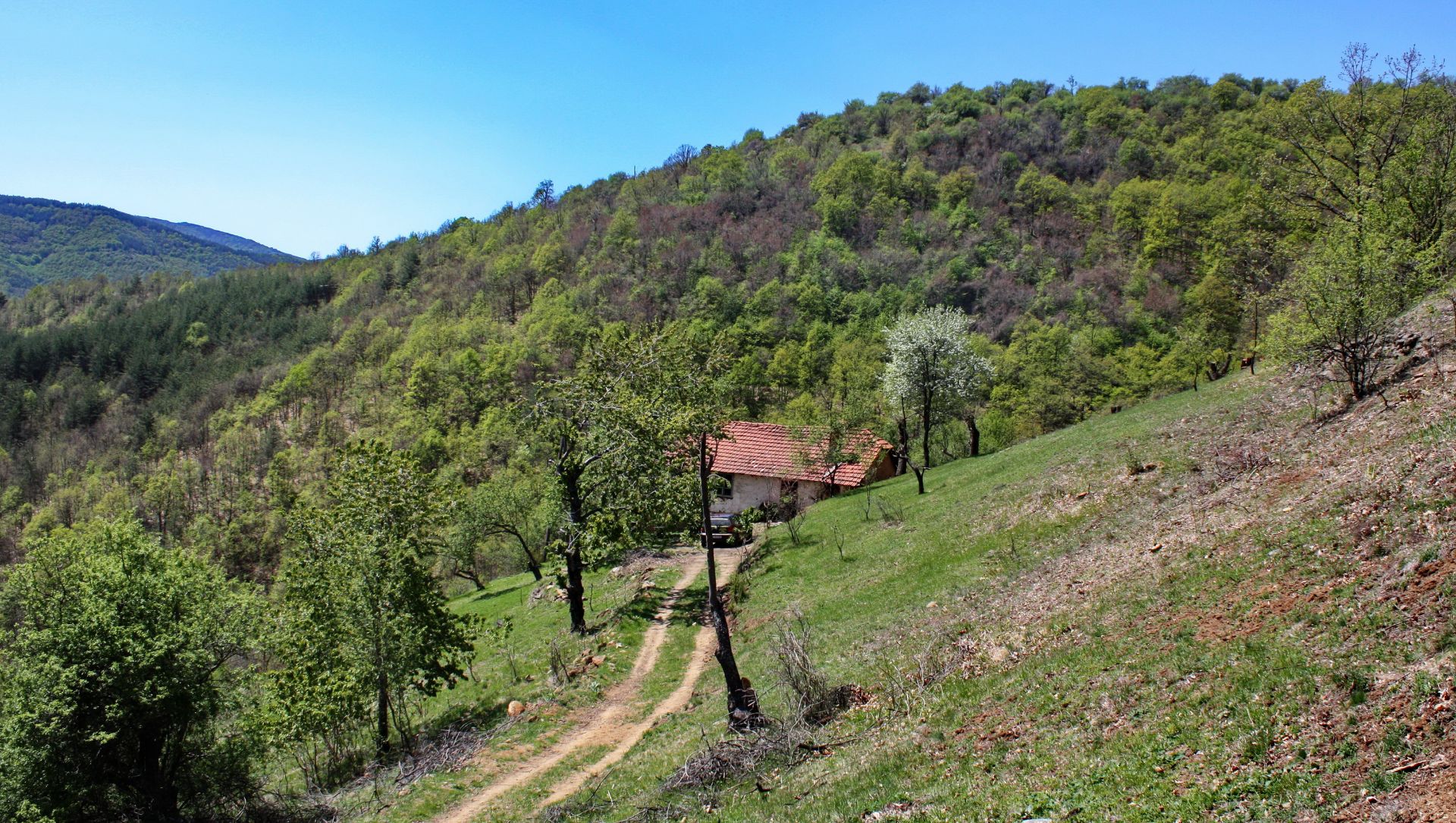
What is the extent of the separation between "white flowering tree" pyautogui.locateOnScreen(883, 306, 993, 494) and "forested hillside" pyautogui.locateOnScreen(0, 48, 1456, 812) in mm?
1113

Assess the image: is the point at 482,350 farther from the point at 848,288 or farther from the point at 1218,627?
the point at 1218,627

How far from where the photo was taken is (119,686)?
19984mm

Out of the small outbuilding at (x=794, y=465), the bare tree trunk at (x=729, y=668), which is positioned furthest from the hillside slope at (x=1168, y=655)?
the small outbuilding at (x=794, y=465)

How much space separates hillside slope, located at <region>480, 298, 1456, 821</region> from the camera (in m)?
8.05

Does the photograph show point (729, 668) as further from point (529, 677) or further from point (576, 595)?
point (576, 595)

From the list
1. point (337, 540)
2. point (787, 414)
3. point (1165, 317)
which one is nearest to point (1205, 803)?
point (337, 540)

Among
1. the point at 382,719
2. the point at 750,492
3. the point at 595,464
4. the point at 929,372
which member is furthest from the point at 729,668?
the point at 929,372

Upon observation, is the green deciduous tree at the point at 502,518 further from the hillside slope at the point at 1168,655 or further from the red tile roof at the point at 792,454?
the hillside slope at the point at 1168,655

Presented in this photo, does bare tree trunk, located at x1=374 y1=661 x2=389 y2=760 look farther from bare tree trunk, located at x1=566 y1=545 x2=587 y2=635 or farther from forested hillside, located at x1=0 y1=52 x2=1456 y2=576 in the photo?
forested hillside, located at x1=0 y1=52 x2=1456 y2=576

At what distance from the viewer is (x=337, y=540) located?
20.7m

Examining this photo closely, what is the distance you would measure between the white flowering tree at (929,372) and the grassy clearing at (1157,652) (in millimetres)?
25856

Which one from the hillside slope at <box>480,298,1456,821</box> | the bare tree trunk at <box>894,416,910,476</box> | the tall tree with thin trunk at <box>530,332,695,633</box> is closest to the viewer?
the hillside slope at <box>480,298,1456,821</box>

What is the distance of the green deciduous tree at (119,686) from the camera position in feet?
63.1

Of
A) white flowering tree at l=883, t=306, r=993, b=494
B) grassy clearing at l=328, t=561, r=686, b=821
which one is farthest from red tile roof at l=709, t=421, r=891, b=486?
grassy clearing at l=328, t=561, r=686, b=821
